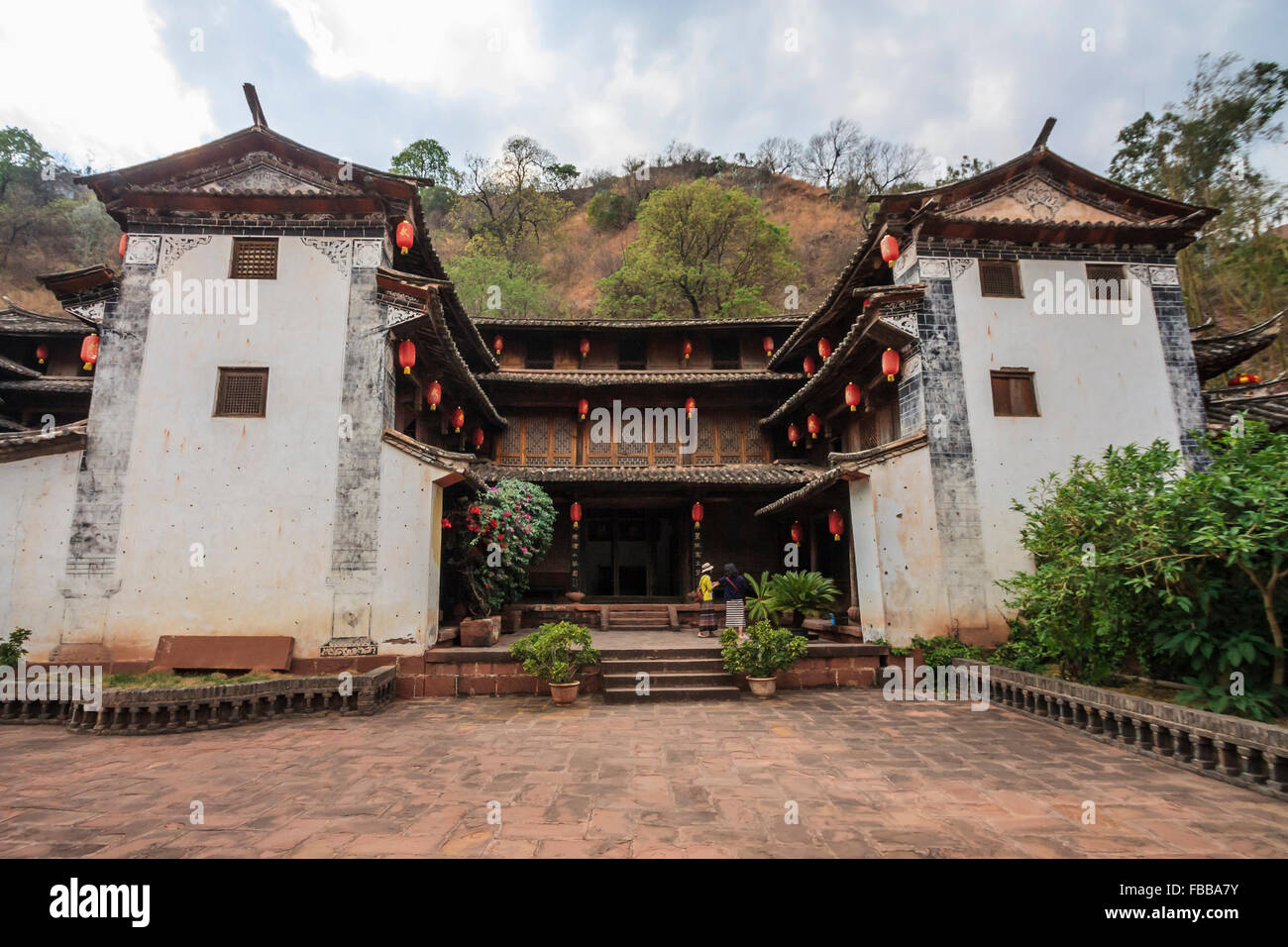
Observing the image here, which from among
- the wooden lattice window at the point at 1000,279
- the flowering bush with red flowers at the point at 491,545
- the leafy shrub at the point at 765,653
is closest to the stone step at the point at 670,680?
the leafy shrub at the point at 765,653

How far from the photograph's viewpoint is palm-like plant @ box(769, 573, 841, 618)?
35.2 ft

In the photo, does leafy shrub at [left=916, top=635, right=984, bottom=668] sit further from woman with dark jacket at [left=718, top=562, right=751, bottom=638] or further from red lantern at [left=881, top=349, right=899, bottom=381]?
red lantern at [left=881, top=349, right=899, bottom=381]

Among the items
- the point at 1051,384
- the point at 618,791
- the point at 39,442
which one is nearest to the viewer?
the point at 618,791

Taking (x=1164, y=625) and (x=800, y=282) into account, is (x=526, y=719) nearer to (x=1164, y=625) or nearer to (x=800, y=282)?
(x=1164, y=625)

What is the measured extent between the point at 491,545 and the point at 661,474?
569 centimetres

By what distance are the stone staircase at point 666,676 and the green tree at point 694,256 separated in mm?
17643

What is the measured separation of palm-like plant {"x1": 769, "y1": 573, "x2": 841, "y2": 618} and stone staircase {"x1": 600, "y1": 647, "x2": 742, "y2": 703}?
199 cm

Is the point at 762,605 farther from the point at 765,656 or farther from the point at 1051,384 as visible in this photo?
the point at 1051,384

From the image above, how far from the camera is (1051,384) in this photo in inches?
404

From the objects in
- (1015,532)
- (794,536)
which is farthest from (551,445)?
(1015,532)

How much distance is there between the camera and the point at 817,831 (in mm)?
3838

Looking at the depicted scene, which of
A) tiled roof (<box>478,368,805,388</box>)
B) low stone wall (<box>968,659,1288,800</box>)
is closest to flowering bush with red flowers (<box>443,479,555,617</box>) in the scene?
tiled roof (<box>478,368,805,388</box>)

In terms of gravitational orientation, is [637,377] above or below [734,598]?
above

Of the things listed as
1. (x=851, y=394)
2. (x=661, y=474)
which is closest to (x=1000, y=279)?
(x=851, y=394)
